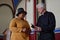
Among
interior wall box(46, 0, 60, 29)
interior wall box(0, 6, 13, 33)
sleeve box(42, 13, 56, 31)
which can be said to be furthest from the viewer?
interior wall box(0, 6, 13, 33)

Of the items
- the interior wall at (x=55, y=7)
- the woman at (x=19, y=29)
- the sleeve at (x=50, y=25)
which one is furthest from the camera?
the interior wall at (x=55, y=7)

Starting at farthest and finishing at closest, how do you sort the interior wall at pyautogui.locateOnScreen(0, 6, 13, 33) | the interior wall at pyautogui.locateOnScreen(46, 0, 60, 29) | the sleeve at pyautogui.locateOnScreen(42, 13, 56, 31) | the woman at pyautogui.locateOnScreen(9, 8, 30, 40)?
the interior wall at pyautogui.locateOnScreen(0, 6, 13, 33)
the interior wall at pyautogui.locateOnScreen(46, 0, 60, 29)
the woman at pyautogui.locateOnScreen(9, 8, 30, 40)
the sleeve at pyautogui.locateOnScreen(42, 13, 56, 31)

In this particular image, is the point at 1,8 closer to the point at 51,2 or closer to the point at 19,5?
the point at 19,5

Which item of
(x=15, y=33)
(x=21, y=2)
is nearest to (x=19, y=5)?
(x=21, y=2)

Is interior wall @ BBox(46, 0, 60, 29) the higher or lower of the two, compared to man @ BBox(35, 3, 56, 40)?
higher

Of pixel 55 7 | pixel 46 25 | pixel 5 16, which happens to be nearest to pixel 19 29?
pixel 46 25

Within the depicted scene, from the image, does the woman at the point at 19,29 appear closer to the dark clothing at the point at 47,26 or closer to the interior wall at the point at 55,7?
the dark clothing at the point at 47,26

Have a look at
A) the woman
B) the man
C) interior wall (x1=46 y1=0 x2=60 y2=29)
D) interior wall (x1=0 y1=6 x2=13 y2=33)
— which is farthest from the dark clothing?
interior wall (x1=0 y1=6 x2=13 y2=33)

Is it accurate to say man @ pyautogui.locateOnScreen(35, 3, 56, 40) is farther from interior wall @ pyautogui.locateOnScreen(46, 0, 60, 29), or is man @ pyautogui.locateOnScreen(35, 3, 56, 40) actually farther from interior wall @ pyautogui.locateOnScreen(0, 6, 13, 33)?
interior wall @ pyautogui.locateOnScreen(0, 6, 13, 33)

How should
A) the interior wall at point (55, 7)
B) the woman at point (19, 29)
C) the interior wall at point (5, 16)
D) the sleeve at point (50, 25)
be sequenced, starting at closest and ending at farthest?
the sleeve at point (50, 25) → the woman at point (19, 29) → the interior wall at point (55, 7) → the interior wall at point (5, 16)

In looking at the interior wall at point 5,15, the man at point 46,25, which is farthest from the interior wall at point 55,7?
the interior wall at point 5,15

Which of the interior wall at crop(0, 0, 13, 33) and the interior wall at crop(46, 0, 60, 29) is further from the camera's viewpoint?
the interior wall at crop(0, 0, 13, 33)

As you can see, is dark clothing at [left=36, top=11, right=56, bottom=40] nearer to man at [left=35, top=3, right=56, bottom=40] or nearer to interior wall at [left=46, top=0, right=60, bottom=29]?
man at [left=35, top=3, right=56, bottom=40]

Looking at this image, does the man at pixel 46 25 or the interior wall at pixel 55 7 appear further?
the interior wall at pixel 55 7
